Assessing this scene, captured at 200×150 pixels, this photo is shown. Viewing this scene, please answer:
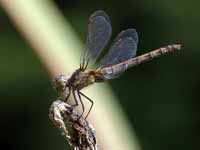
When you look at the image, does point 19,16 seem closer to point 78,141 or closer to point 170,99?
point 78,141

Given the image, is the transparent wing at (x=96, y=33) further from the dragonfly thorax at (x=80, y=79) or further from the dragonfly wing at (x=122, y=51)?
the dragonfly thorax at (x=80, y=79)

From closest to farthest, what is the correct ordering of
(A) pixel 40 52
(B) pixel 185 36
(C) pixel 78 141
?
(C) pixel 78 141
(A) pixel 40 52
(B) pixel 185 36

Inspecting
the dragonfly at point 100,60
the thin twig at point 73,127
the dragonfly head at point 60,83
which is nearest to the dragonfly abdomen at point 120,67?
the dragonfly at point 100,60

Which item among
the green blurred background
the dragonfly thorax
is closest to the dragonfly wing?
the dragonfly thorax

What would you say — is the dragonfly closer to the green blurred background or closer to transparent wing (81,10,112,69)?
transparent wing (81,10,112,69)

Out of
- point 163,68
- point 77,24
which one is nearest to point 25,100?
point 77,24

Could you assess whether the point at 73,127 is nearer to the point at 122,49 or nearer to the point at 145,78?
the point at 122,49
